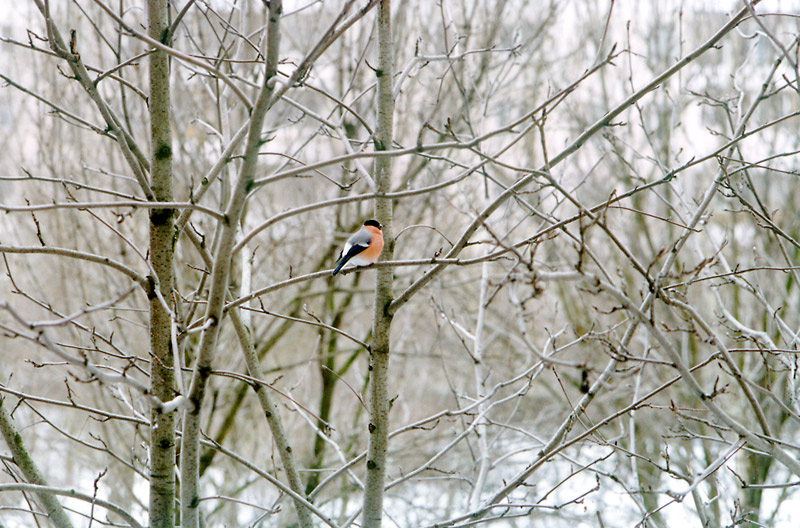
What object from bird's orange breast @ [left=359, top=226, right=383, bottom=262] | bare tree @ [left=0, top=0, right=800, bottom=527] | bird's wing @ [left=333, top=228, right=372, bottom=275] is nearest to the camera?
bare tree @ [left=0, top=0, right=800, bottom=527]

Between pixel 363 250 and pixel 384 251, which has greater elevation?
pixel 363 250

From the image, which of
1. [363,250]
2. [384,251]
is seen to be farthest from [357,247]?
[384,251]

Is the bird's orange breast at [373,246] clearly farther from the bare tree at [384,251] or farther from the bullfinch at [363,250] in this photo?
the bare tree at [384,251]

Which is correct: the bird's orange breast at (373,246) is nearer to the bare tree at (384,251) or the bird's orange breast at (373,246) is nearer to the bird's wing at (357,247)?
the bird's wing at (357,247)

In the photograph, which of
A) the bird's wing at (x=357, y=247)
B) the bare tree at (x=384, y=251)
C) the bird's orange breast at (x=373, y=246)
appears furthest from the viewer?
the bird's wing at (x=357, y=247)

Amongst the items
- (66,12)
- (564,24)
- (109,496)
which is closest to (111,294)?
(109,496)

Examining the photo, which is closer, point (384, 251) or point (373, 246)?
point (384, 251)

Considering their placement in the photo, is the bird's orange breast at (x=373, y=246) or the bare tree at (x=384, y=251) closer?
the bare tree at (x=384, y=251)

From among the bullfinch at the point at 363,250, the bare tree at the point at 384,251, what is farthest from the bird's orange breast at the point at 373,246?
the bare tree at the point at 384,251

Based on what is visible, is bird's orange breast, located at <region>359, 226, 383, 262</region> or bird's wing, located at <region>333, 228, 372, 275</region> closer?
bird's orange breast, located at <region>359, 226, 383, 262</region>

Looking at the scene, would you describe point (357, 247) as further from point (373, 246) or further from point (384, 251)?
point (384, 251)

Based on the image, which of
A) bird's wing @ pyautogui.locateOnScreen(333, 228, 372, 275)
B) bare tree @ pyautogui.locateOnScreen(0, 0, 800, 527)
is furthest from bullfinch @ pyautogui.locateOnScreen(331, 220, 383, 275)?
bare tree @ pyautogui.locateOnScreen(0, 0, 800, 527)

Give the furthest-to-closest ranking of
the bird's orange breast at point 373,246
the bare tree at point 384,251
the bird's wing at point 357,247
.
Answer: the bird's wing at point 357,247 → the bird's orange breast at point 373,246 → the bare tree at point 384,251

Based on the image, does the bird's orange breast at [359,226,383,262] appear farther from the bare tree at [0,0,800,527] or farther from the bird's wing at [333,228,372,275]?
the bare tree at [0,0,800,527]
